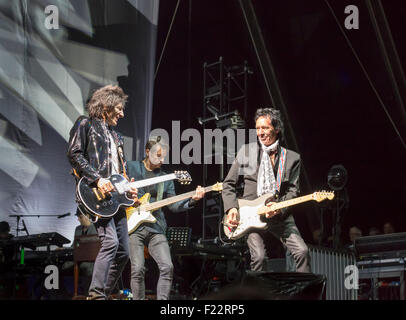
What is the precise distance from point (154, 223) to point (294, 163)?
1733 mm

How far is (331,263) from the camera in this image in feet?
18.7

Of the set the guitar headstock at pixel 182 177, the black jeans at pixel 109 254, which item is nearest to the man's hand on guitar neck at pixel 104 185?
the black jeans at pixel 109 254

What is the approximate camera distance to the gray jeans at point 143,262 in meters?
5.43

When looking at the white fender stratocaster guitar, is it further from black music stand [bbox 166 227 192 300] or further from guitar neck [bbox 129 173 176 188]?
black music stand [bbox 166 227 192 300]

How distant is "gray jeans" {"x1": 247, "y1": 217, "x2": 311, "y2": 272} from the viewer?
4531 mm

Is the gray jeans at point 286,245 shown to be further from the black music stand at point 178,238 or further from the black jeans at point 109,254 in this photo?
the black music stand at point 178,238

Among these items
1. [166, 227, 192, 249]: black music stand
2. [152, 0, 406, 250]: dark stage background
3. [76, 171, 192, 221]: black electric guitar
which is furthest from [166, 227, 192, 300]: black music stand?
[152, 0, 406, 250]: dark stage background

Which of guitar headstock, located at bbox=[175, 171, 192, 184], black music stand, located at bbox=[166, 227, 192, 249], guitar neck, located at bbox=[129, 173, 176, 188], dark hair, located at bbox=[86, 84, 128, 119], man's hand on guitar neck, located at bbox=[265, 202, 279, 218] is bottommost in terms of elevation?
black music stand, located at bbox=[166, 227, 192, 249]

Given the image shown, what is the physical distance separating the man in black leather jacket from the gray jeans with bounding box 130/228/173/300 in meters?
0.97

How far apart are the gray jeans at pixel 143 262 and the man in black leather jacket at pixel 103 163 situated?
972 mm

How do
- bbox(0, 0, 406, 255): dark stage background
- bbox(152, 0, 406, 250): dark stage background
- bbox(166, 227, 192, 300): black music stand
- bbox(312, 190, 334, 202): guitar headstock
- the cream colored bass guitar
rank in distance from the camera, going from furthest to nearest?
bbox(152, 0, 406, 250): dark stage background < bbox(0, 0, 406, 255): dark stage background < bbox(166, 227, 192, 300): black music stand < the cream colored bass guitar < bbox(312, 190, 334, 202): guitar headstock

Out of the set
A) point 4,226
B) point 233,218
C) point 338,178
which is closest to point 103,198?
point 233,218
